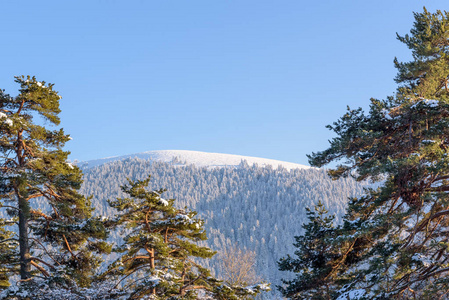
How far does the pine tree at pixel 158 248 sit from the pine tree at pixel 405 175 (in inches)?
142

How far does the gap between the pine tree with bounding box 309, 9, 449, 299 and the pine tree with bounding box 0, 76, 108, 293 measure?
790 centimetres

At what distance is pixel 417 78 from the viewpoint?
13.0 m

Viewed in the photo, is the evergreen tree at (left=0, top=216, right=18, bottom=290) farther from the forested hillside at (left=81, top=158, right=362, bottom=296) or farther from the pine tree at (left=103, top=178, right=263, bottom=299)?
the forested hillside at (left=81, top=158, right=362, bottom=296)

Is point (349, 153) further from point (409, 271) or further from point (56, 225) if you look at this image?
point (56, 225)

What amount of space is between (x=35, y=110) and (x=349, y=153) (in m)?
10.2

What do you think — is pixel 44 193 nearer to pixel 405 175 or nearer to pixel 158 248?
pixel 158 248

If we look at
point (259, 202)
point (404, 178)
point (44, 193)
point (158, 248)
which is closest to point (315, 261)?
point (404, 178)

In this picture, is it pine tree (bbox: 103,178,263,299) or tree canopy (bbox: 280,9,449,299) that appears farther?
pine tree (bbox: 103,178,263,299)

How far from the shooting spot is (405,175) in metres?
9.59

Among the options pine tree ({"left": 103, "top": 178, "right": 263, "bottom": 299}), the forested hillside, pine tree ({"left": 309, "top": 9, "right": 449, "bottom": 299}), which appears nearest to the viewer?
pine tree ({"left": 309, "top": 9, "right": 449, "bottom": 299})

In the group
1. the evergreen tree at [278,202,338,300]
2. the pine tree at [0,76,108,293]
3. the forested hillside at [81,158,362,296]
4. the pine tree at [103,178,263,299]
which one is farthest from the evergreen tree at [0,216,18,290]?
the forested hillside at [81,158,362,296]

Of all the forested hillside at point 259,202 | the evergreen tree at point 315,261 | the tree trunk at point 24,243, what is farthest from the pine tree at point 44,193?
the forested hillside at point 259,202

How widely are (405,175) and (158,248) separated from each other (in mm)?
7034

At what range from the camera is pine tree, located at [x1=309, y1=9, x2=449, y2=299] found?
943 centimetres
